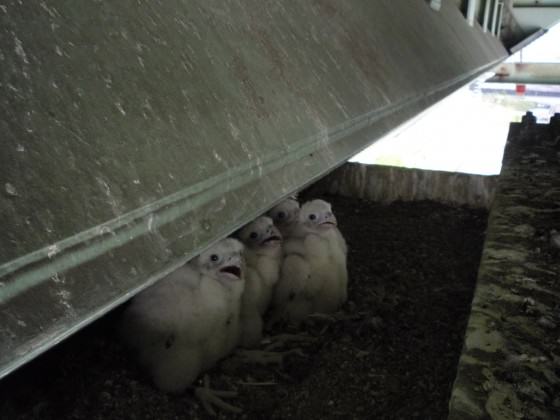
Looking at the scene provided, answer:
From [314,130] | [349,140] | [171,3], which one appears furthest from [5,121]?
[349,140]

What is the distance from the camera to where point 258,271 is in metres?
2.72

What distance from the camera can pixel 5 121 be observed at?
790 millimetres

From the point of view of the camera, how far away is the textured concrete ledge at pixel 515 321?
1.07 metres

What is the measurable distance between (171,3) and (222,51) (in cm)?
18

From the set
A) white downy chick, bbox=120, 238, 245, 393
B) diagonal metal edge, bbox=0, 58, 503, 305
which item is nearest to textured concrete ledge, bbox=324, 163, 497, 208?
white downy chick, bbox=120, 238, 245, 393

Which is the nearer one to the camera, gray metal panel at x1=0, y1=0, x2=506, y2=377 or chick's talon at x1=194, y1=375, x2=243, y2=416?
gray metal panel at x1=0, y1=0, x2=506, y2=377

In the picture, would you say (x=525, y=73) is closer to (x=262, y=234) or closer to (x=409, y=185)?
(x=409, y=185)

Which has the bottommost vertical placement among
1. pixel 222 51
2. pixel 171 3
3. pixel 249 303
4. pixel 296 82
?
pixel 249 303

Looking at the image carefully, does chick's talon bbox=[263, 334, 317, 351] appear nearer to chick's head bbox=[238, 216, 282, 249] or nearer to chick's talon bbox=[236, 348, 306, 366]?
chick's talon bbox=[236, 348, 306, 366]

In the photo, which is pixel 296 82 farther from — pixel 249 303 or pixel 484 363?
pixel 249 303

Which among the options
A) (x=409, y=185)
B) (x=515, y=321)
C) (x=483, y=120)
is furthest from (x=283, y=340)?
(x=483, y=120)

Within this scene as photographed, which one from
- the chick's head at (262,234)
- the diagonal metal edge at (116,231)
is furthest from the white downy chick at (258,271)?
the diagonal metal edge at (116,231)

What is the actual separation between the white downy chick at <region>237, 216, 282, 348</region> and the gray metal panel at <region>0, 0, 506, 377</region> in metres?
1.02

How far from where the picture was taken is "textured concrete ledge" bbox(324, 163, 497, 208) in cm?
412
